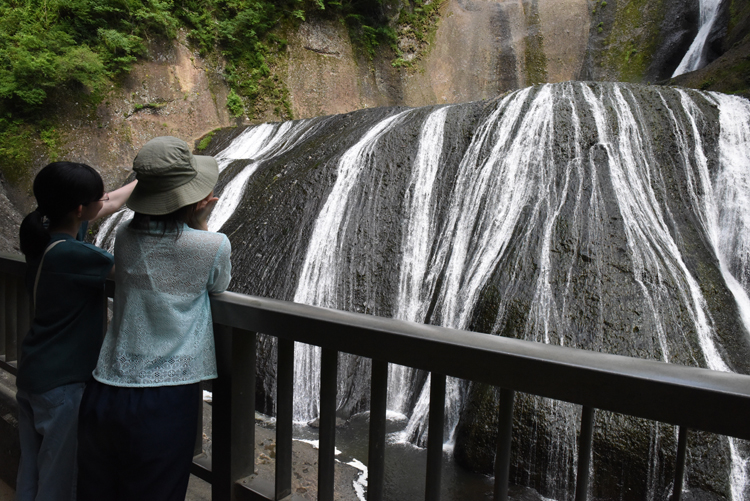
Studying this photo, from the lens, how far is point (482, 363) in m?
1.09

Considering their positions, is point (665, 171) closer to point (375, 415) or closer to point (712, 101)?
point (712, 101)

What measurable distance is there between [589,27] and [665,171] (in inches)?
516

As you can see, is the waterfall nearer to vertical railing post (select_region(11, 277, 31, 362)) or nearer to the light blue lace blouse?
vertical railing post (select_region(11, 277, 31, 362))

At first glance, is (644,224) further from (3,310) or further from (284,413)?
(3,310)

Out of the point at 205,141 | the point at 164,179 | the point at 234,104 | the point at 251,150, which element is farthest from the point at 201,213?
the point at 234,104

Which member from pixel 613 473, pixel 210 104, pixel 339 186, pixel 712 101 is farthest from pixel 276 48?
pixel 613 473

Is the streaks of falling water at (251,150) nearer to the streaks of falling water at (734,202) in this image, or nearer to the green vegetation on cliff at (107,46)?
the green vegetation on cliff at (107,46)

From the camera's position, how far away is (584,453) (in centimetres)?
108

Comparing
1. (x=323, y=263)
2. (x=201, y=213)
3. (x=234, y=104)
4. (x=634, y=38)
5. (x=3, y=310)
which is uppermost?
(x=634, y=38)

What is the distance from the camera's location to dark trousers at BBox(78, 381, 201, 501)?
1462mm

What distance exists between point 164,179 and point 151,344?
539 millimetres

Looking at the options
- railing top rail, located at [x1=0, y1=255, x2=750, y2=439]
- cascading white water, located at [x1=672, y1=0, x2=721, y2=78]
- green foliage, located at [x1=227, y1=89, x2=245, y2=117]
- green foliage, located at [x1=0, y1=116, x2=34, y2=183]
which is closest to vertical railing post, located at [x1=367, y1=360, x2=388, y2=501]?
railing top rail, located at [x1=0, y1=255, x2=750, y2=439]

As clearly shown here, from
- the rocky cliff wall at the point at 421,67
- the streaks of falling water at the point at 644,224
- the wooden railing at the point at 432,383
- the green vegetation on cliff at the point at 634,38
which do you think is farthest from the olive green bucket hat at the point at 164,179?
the green vegetation on cliff at the point at 634,38

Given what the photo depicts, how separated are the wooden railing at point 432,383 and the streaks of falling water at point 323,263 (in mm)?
3021
